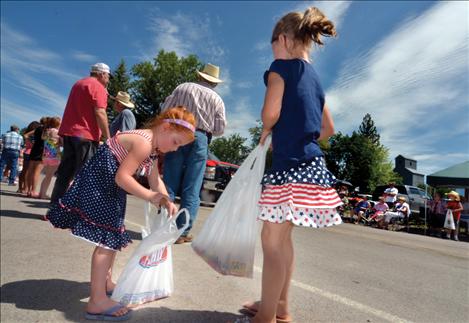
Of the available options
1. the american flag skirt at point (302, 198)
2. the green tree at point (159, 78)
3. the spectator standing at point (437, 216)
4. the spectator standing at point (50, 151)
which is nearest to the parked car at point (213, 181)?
the spectator standing at point (50, 151)

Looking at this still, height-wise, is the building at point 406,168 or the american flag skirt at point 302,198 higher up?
the building at point 406,168

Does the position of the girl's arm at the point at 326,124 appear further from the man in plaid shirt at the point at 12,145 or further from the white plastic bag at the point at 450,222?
the white plastic bag at the point at 450,222

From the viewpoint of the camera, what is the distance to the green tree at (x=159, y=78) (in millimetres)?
37906

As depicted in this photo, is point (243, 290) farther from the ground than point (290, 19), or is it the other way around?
point (290, 19)

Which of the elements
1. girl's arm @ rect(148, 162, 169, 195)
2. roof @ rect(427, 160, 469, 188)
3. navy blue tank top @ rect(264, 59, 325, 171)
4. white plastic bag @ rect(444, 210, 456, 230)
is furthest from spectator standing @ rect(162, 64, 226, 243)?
roof @ rect(427, 160, 469, 188)

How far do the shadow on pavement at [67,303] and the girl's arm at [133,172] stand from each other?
0.63 meters

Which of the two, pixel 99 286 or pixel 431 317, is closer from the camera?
pixel 99 286

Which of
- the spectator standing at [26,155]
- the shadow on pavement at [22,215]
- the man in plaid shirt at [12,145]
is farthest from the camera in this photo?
the man in plaid shirt at [12,145]

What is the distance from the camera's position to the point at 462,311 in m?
Answer: 2.47

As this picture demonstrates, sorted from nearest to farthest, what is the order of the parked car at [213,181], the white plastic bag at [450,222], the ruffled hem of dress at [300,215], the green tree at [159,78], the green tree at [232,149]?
the ruffled hem of dress at [300,215] < the parked car at [213,181] < the white plastic bag at [450,222] < the green tree at [159,78] < the green tree at [232,149]

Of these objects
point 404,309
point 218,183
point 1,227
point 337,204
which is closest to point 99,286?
point 337,204

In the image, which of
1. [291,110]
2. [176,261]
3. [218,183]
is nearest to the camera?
[291,110]

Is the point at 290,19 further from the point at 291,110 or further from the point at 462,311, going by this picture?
the point at 462,311

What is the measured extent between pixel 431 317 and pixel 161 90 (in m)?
38.3
